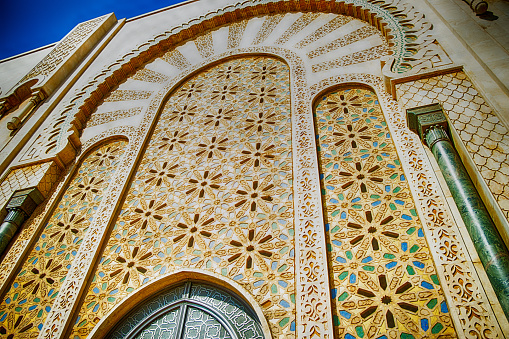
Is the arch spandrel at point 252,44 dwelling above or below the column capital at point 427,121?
above

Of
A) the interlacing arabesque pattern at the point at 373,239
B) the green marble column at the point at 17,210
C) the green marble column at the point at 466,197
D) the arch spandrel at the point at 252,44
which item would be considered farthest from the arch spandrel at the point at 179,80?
the green marble column at the point at 17,210

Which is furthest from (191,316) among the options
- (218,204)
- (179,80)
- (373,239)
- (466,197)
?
(179,80)

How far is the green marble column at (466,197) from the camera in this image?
4.67 ft

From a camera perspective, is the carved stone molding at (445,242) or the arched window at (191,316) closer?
the carved stone molding at (445,242)

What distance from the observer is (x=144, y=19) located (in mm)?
4793

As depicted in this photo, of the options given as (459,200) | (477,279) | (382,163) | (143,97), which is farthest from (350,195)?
(143,97)

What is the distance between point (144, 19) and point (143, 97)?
1720mm

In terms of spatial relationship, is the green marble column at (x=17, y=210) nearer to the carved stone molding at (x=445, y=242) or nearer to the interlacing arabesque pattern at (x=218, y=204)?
the interlacing arabesque pattern at (x=218, y=204)

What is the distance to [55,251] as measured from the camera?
8.36 ft

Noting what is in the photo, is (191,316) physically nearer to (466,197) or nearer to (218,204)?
(218,204)

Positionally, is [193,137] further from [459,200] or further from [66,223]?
[459,200]

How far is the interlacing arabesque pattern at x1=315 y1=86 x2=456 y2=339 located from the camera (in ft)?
5.23

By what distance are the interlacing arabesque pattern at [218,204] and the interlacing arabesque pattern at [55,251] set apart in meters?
0.28

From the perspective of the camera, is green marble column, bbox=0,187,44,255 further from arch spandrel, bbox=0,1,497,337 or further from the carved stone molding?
the carved stone molding
